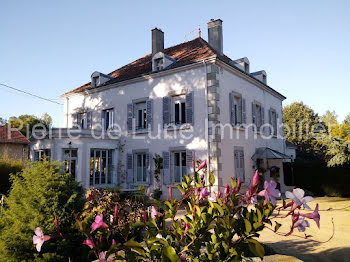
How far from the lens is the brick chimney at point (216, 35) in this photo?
16219 mm

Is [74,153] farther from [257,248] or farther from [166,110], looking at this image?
[257,248]

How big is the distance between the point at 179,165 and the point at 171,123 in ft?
6.97

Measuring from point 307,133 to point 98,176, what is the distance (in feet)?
85.1

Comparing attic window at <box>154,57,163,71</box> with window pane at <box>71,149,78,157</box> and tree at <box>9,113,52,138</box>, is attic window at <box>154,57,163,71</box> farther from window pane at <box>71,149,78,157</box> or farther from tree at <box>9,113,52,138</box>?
tree at <box>9,113,52,138</box>

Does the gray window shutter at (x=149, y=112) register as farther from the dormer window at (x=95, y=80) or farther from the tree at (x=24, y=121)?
the tree at (x=24, y=121)

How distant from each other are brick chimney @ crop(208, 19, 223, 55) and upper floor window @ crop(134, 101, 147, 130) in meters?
5.24

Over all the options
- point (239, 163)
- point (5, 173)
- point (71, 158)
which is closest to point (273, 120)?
point (239, 163)

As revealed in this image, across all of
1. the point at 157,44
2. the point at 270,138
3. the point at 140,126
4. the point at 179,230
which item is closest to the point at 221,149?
the point at 140,126

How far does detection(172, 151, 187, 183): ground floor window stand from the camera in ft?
45.1

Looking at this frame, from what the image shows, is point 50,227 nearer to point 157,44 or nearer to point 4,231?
point 4,231

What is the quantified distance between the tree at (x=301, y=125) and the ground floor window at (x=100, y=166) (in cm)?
2409

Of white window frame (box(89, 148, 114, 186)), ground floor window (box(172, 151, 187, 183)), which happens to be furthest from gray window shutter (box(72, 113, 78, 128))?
ground floor window (box(172, 151, 187, 183))

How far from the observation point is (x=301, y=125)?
32969mm

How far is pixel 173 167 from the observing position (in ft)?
46.1
